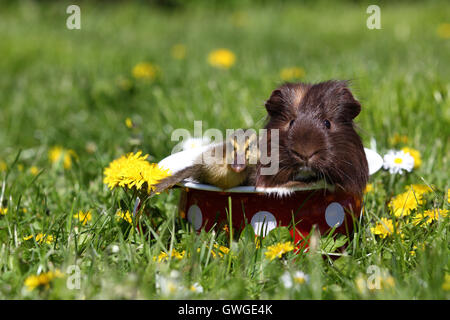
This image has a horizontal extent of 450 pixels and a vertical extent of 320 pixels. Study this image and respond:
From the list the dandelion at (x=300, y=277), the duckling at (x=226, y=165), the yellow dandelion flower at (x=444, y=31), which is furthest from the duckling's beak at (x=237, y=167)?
the yellow dandelion flower at (x=444, y=31)

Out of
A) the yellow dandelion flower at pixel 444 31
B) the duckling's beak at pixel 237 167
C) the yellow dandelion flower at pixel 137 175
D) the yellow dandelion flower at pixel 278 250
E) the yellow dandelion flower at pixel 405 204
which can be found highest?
the yellow dandelion flower at pixel 444 31

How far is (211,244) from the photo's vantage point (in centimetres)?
208

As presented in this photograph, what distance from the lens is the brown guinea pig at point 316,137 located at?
6.80 ft

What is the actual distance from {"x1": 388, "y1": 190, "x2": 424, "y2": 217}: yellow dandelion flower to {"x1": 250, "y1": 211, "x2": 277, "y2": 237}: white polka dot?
590 millimetres

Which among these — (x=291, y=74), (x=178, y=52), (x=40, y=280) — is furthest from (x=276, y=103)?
(x=178, y=52)

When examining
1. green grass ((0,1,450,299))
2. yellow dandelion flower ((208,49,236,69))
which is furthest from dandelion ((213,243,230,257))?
yellow dandelion flower ((208,49,236,69))

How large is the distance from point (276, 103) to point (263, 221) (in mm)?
517

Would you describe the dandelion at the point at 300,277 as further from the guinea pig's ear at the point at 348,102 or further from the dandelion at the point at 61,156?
the dandelion at the point at 61,156

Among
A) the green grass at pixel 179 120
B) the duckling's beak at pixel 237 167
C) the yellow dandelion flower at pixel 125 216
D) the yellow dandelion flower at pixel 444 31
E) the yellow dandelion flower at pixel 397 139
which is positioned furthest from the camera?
the yellow dandelion flower at pixel 444 31

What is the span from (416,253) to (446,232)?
0.22m

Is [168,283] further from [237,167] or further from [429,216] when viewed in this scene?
[429,216]

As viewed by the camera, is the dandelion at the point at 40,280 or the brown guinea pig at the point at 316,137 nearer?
the dandelion at the point at 40,280
